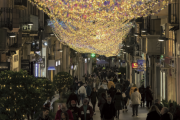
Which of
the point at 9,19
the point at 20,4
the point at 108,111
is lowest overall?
the point at 108,111

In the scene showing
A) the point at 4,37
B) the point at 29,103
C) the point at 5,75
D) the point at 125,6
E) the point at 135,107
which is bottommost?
the point at 135,107

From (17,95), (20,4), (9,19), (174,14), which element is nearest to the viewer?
(17,95)

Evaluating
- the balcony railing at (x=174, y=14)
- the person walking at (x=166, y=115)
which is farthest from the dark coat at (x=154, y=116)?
the balcony railing at (x=174, y=14)

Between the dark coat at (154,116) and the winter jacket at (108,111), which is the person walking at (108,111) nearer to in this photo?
the winter jacket at (108,111)

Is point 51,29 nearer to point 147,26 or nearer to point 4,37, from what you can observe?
point 147,26

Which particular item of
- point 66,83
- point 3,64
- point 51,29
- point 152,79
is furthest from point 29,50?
point 152,79

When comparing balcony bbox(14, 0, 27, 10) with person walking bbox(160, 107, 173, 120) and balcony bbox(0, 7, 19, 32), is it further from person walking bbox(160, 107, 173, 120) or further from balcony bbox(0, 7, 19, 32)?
person walking bbox(160, 107, 173, 120)

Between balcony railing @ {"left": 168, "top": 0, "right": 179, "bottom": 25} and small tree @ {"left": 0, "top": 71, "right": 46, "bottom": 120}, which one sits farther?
balcony railing @ {"left": 168, "top": 0, "right": 179, "bottom": 25}

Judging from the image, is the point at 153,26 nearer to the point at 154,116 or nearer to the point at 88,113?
the point at 88,113

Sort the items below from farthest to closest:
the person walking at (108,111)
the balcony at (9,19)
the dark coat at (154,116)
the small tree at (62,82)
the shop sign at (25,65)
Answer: the small tree at (62,82), the shop sign at (25,65), the balcony at (9,19), the person walking at (108,111), the dark coat at (154,116)

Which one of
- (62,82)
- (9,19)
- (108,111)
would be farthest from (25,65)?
(108,111)

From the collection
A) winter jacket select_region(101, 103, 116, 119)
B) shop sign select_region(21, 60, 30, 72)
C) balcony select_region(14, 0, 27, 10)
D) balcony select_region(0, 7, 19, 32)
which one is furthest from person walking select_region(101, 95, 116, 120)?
shop sign select_region(21, 60, 30, 72)

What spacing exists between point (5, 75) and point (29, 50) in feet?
46.1

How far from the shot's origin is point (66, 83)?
2589 centimetres
